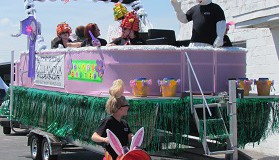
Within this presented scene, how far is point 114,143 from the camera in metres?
4.65

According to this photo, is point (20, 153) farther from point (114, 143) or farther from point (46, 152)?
point (114, 143)

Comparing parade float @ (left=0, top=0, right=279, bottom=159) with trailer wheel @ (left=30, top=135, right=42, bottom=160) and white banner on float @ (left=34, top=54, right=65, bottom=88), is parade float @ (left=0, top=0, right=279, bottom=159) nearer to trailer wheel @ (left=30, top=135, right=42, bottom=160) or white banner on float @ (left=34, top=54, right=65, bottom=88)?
white banner on float @ (left=34, top=54, right=65, bottom=88)

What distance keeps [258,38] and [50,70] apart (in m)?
5.08

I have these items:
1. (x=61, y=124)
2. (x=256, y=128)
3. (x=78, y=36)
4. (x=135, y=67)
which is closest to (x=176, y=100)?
(x=135, y=67)

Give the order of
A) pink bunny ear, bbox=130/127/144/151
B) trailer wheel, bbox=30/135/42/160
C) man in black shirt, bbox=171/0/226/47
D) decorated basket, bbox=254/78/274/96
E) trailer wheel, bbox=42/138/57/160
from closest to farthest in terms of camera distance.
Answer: pink bunny ear, bbox=130/127/144/151, decorated basket, bbox=254/78/274/96, man in black shirt, bbox=171/0/226/47, trailer wheel, bbox=42/138/57/160, trailer wheel, bbox=30/135/42/160

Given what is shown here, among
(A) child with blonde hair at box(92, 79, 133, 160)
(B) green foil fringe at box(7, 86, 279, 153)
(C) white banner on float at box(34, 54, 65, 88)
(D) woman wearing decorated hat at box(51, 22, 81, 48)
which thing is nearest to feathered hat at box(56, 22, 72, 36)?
(D) woman wearing decorated hat at box(51, 22, 81, 48)

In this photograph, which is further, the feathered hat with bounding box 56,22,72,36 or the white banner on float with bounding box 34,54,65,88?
the feathered hat with bounding box 56,22,72,36

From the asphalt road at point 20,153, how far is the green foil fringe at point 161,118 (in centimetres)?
230

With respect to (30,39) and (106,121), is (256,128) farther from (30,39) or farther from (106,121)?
(30,39)

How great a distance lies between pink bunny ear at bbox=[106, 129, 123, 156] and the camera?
15.2 feet

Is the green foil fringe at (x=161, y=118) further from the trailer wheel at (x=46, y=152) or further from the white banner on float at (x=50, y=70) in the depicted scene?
the trailer wheel at (x=46, y=152)

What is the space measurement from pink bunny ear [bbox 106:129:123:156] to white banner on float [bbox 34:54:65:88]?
401 cm

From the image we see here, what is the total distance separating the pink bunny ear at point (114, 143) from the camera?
4.62 meters

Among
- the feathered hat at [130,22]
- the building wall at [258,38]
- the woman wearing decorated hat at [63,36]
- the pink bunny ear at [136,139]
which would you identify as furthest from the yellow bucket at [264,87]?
the woman wearing decorated hat at [63,36]
